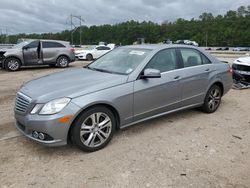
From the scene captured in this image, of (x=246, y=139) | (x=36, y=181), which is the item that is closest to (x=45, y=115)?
(x=36, y=181)

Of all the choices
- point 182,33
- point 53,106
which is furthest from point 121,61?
point 182,33

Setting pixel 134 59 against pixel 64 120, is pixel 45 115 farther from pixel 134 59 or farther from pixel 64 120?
pixel 134 59

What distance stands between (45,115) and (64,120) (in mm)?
251

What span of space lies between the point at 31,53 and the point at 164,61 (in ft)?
31.5

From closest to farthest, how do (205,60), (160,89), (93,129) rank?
(93,129), (160,89), (205,60)

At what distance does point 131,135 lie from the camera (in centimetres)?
409

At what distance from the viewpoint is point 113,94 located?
3.55 metres

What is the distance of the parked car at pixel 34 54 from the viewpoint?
1187 cm

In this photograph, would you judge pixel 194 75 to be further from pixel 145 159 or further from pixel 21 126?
pixel 21 126

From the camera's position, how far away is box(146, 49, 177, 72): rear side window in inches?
165

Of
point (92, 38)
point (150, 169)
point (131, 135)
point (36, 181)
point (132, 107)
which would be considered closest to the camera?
point (36, 181)

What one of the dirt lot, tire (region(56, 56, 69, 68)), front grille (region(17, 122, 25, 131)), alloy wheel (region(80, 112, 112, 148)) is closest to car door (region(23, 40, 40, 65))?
tire (region(56, 56, 69, 68))

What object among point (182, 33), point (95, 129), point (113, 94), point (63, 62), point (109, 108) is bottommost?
point (95, 129)

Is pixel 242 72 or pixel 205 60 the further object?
pixel 242 72
